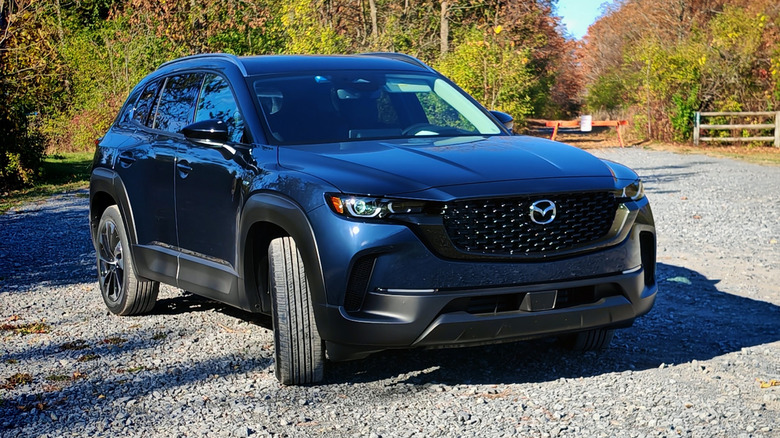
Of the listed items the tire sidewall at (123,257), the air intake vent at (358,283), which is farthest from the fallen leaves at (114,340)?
the air intake vent at (358,283)

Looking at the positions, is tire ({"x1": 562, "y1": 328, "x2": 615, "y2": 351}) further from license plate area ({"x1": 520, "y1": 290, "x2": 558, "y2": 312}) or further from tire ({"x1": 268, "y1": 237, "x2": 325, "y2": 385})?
tire ({"x1": 268, "y1": 237, "x2": 325, "y2": 385})

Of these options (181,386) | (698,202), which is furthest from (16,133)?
(181,386)

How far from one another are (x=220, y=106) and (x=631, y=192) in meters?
2.54

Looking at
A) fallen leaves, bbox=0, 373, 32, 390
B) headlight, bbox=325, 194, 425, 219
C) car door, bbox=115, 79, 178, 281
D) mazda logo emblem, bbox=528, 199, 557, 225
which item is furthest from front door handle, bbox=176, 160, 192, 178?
mazda logo emblem, bbox=528, 199, 557, 225

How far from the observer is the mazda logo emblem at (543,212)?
4.68m

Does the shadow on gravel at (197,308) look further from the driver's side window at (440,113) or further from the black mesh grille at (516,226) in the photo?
the black mesh grille at (516,226)

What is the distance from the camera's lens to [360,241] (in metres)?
4.51

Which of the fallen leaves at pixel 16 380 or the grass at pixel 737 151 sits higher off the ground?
the fallen leaves at pixel 16 380

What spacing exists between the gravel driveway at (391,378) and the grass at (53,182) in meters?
9.50

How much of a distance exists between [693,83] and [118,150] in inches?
1113

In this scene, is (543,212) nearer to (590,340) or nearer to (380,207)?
(380,207)

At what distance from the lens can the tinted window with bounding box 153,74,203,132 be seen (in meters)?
6.46

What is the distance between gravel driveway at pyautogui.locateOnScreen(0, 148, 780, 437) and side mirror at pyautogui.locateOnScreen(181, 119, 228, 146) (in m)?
1.33

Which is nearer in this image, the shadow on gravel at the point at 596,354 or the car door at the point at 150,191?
the shadow on gravel at the point at 596,354
